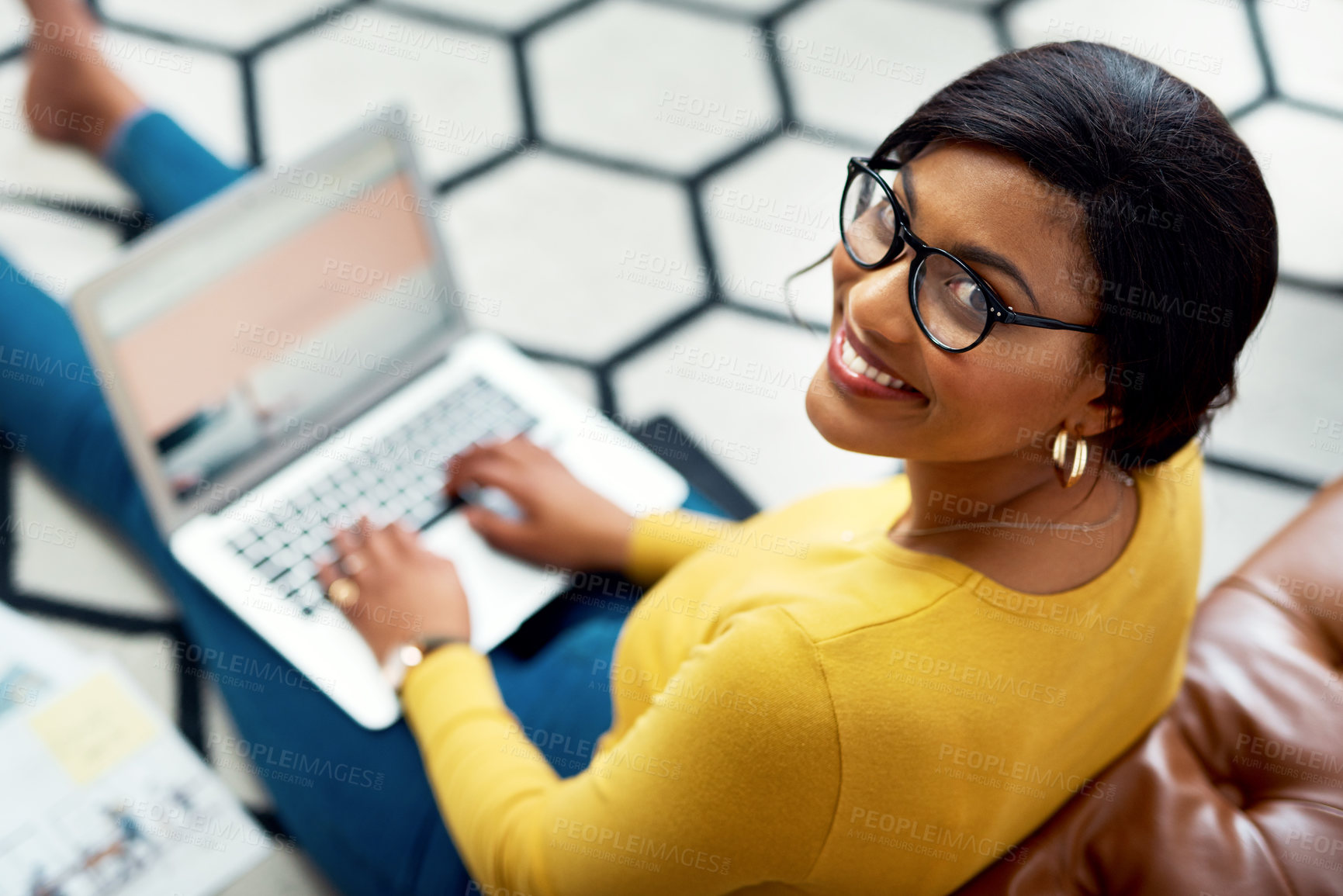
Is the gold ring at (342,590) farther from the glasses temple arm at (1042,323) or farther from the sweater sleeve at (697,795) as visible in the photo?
the glasses temple arm at (1042,323)

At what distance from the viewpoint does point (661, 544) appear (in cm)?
115

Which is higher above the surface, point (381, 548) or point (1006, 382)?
point (1006, 382)

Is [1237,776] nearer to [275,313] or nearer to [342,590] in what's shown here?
[342,590]

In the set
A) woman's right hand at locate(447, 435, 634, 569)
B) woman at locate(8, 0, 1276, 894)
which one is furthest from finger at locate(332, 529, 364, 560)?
woman at locate(8, 0, 1276, 894)

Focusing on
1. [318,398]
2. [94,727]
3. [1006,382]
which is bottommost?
[94,727]

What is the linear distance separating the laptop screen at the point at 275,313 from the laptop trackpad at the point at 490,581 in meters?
0.19

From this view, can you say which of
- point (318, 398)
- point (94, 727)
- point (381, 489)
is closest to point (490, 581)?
point (381, 489)

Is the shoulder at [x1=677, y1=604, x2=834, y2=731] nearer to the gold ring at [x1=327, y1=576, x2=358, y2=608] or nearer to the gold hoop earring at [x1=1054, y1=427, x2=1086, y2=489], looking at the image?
the gold hoop earring at [x1=1054, y1=427, x2=1086, y2=489]

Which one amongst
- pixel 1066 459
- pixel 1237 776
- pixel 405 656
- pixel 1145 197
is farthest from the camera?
pixel 405 656

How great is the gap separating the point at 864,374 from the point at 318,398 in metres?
0.68

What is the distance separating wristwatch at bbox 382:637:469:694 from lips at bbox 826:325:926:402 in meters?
0.48

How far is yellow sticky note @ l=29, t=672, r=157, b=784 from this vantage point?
1142mm

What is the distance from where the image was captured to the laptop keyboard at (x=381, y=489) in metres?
1.12

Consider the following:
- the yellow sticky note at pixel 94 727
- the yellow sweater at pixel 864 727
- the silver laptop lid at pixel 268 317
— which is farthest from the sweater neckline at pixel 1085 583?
the yellow sticky note at pixel 94 727
